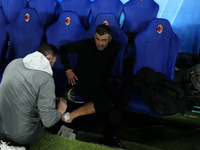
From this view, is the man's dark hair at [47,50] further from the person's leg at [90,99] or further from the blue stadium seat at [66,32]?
the blue stadium seat at [66,32]

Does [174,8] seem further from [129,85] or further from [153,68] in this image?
[129,85]

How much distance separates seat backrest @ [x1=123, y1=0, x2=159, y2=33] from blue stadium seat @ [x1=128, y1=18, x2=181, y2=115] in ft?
2.31

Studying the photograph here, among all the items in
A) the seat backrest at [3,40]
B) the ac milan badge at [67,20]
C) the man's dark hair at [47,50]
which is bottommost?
the seat backrest at [3,40]

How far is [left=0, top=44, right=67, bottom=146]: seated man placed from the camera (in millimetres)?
980

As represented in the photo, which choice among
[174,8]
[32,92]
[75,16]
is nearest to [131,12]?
[174,8]

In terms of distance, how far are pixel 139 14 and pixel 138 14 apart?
15 millimetres

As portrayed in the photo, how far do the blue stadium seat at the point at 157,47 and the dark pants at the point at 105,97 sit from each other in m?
0.43

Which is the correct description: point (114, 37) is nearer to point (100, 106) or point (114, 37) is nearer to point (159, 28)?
point (159, 28)

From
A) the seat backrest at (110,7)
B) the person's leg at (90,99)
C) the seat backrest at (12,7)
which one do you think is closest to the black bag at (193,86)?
the person's leg at (90,99)

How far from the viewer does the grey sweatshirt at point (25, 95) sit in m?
0.98

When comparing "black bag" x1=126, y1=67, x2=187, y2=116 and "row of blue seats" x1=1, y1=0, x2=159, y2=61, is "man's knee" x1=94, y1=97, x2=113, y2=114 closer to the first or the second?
"black bag" x1=126, y1=67, x2=187, y2=116

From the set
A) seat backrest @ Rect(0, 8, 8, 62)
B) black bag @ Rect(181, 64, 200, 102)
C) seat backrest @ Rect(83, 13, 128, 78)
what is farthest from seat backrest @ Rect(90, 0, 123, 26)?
black bag @ Rect(181, 64, 200, 102)

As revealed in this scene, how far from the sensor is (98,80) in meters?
1.69

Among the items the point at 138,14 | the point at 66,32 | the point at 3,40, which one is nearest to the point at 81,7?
the point at 66,32
